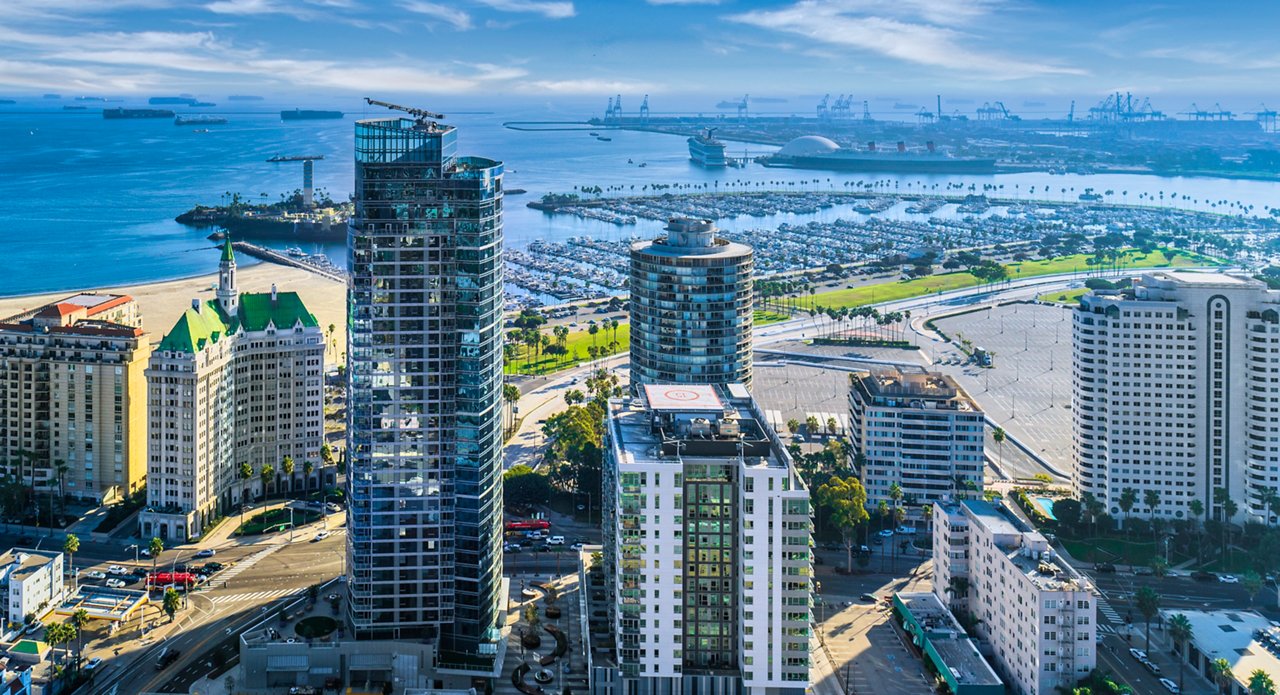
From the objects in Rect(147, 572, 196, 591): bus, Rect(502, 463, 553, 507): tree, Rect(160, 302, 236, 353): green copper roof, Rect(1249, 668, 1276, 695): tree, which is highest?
Rect(160, 302, 236, 353): green copper roof

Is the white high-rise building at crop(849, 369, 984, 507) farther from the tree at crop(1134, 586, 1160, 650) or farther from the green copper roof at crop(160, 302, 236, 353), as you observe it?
the green copper roof at crop(160, 302, 236, 353)

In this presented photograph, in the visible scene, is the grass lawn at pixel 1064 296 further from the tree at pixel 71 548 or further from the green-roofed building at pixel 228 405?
the tree at pixel 71 548

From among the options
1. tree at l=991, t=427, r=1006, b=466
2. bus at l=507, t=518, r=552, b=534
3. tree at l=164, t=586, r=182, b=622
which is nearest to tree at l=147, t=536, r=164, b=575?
tree at l=164, t=586, r=182, b=622

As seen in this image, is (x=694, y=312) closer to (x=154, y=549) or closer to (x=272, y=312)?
(x=272, y=312)

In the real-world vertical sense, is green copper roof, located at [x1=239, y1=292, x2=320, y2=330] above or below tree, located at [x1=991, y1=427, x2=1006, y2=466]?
above

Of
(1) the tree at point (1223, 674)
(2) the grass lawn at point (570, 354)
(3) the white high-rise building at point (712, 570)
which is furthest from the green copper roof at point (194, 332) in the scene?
(1) the tree at point (1223, 674)

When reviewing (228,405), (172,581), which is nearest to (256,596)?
(172,581)

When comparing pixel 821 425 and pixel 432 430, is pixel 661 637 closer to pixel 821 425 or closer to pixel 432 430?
pixel 432 430

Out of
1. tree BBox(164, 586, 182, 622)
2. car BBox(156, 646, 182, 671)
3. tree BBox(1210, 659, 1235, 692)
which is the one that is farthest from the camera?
tree BBox(164, 586, 182, 622)
